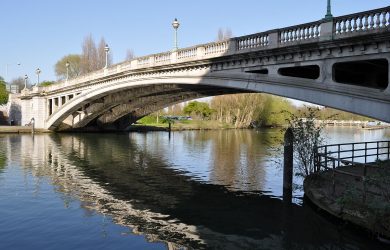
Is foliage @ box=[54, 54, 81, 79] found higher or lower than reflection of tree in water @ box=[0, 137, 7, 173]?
higher

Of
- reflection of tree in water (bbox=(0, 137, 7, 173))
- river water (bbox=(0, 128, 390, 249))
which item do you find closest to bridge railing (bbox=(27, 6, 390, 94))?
river water (bbox=(0, 128, 390, 249))

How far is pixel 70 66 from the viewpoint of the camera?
3310 inches

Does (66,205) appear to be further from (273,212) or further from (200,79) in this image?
(200,79)

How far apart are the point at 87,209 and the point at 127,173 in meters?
7.81

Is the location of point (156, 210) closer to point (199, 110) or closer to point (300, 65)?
point (300, 65)

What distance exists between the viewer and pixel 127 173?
21.3 m

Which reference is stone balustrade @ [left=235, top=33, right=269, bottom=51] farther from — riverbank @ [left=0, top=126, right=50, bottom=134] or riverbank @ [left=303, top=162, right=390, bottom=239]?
riverbank @ [left=0, top=126, right=50, bottom=134]

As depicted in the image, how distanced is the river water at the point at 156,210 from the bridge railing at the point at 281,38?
6.00 metres

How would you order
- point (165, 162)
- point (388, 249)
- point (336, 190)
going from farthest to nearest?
point (165, 162) → point (336, 190) → point (388, 249)

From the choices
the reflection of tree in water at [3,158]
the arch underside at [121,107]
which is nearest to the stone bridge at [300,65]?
the arch underside at [121,107]

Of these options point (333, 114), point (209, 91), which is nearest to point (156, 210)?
point (333, 114)

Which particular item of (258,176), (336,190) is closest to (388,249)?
(336,190)

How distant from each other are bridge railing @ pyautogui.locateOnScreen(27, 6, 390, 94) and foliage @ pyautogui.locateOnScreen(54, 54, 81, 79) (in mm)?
56037

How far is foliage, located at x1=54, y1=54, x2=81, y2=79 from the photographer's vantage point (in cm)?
8269
